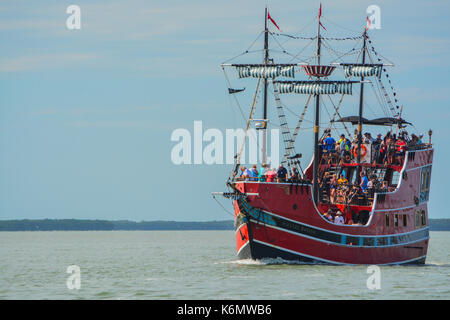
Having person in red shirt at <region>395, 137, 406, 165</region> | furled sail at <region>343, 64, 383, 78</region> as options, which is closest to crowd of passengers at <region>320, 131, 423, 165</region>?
person in red shirt at <region>395, 137, 406, 165</region>

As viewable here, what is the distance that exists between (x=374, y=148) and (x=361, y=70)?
4669 millimetres

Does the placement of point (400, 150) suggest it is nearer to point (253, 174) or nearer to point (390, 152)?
point (390, 152)

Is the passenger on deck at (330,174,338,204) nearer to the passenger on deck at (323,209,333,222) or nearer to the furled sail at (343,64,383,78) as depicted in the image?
the passenger on deck at (323,209,333,222)

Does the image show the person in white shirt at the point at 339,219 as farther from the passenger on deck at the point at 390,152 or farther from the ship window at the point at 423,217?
the ship window at the point at 423,217

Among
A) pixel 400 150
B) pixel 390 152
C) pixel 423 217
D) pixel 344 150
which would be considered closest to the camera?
pixel 400 150

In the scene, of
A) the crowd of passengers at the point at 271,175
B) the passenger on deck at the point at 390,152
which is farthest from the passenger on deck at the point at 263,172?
the passenger on deck at the point at 390,152

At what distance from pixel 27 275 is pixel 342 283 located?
15658 millimetres

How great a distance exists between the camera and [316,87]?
44750 mm

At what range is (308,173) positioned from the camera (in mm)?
48812

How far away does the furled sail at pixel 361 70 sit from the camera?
157 feet

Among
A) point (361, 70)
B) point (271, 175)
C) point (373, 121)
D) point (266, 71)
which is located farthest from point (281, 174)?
point (373, 121)

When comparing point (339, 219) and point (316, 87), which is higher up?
point (316, 87)
